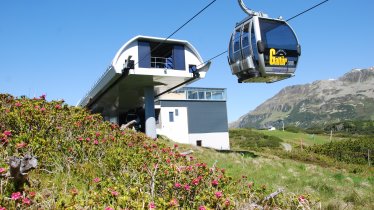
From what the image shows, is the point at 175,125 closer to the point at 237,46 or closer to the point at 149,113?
the point at 149,113

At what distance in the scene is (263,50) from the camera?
12227 mm

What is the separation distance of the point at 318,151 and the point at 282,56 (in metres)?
28.8

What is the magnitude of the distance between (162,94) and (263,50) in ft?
70.6

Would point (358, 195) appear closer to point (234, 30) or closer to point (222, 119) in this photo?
point (234, 30)

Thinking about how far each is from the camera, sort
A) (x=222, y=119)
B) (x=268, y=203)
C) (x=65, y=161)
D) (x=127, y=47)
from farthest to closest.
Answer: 1. (x=222, y=119)
2. (x=127, y=47)
3. (x=65, y=161)
4. (x=268, y=203)

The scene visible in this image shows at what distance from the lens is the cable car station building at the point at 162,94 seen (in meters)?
24.3

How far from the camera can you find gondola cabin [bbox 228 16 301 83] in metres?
12.4

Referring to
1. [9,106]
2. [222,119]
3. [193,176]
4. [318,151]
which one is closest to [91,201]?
[193,176]

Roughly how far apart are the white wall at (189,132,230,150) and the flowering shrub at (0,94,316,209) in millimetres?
36608

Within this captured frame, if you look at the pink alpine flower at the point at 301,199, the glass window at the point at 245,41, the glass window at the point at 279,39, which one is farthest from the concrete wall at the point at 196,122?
the pink alpine flower at the point at 301,199

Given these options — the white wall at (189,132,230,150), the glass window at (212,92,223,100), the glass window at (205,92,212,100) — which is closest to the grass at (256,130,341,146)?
the white wall at (189,132,230,150)

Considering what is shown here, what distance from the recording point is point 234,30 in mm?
13539

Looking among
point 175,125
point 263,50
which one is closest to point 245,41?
point 263,50

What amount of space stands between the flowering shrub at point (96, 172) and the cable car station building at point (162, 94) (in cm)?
1330
